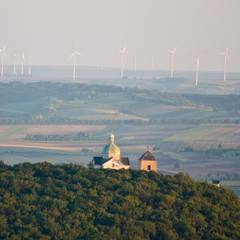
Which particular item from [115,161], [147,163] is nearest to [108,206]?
[115,161]

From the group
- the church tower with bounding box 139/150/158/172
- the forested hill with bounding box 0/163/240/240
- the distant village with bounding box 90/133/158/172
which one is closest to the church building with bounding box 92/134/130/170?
the distant village with bounding box 90/133/158/172

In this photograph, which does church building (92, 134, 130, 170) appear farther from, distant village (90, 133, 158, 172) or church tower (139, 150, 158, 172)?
church tower (139, 150, 158, 172)

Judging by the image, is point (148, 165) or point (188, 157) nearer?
point (148, 165)

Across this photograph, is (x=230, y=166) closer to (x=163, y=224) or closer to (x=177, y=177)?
(x=177, y=177)

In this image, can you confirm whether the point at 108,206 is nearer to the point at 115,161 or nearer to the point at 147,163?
the point at 115,161

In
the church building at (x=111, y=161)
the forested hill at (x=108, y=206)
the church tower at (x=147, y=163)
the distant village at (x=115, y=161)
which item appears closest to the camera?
the forested hill at (x=108, y=206)

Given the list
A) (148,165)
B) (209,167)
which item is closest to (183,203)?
(148,165)

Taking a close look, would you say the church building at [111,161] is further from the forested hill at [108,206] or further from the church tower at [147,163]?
the forested hill at [108,206]

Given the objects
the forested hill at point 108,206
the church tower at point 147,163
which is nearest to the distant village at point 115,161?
the church tower at point 147,163
